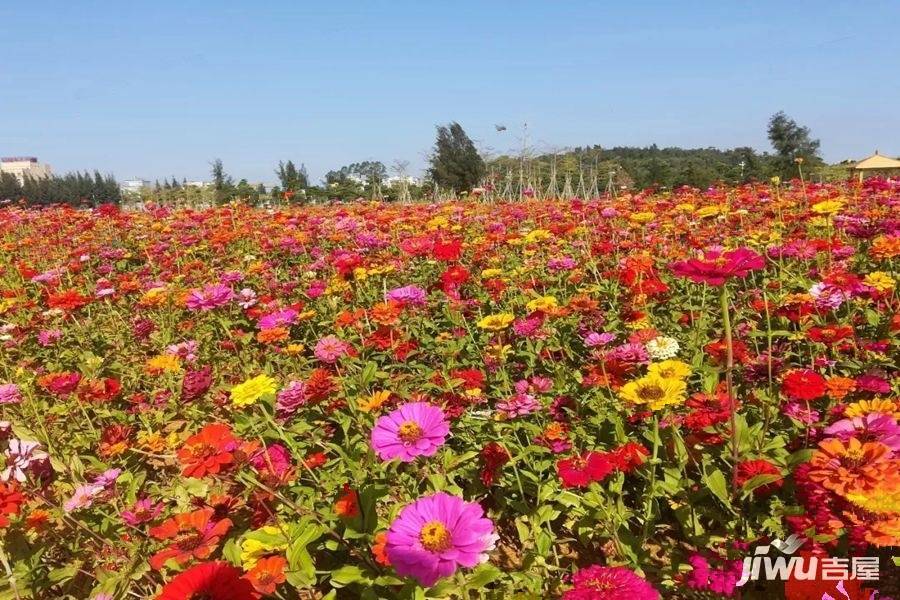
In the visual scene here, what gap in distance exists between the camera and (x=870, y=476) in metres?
1.15

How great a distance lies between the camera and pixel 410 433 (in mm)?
1403

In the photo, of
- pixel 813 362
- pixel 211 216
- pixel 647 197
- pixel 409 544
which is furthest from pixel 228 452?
pixel 647 197

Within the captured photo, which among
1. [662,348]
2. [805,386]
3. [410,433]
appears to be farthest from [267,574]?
[805,386]

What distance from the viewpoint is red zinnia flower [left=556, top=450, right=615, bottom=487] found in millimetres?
1605

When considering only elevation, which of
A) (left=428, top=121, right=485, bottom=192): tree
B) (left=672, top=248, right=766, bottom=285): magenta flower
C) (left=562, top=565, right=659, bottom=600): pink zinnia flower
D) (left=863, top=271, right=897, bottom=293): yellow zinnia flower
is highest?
(left=428, top=121, right=485, bottom=192): tree

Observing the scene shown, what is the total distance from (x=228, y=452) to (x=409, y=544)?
0.70 m

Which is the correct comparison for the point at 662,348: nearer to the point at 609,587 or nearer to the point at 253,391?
the point at 609,587

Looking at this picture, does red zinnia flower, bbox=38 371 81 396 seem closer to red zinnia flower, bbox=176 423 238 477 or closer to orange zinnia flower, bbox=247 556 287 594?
red zinnia flower, bbox=176 423 238 477

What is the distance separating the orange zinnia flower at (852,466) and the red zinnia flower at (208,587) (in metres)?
1.26

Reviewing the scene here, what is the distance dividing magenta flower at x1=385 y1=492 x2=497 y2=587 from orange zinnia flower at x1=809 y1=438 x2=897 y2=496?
790 mm

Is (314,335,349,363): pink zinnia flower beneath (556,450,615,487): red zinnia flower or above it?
above

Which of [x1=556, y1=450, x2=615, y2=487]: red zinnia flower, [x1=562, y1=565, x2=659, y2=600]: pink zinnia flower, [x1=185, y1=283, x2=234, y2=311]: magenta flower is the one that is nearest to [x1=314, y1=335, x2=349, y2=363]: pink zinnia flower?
[x1=185, y1=283, x2=234, y2=311]: magenta flower

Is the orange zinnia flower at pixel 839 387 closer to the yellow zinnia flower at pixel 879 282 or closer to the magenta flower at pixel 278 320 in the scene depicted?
the yellow zinnia flower at pixel 879 282

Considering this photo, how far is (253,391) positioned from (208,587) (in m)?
0.75
